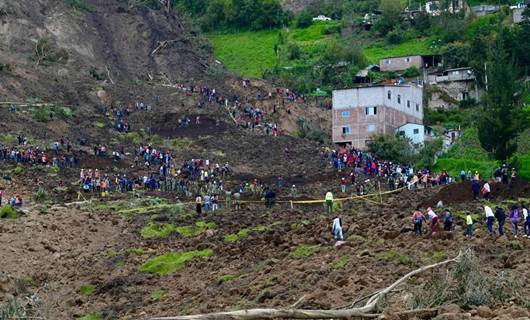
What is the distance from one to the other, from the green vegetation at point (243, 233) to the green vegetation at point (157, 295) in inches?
208

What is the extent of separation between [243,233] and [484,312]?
1952 centimetres

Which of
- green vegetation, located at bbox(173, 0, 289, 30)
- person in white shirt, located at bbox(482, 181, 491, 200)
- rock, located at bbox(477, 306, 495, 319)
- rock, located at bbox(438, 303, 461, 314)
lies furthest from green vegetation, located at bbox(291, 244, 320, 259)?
green vegetation, located at bbox(173, 0, 289, 30)

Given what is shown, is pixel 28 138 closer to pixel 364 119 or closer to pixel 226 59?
pixel 364 119

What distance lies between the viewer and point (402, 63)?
101m

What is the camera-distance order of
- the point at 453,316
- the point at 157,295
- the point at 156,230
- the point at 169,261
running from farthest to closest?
the point at 156,230, the point at 169,261, the point at 157,295, the point at 453,316

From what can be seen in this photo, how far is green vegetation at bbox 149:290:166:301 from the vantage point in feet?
114

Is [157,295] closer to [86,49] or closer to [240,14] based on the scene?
[86,49]

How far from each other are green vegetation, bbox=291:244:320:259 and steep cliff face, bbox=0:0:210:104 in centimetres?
4251

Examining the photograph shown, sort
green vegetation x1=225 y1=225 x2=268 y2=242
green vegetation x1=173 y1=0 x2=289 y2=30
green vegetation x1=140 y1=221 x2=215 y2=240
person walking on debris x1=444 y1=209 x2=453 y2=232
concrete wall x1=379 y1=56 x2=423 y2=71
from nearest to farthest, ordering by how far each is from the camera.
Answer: person walking on debris x1=444 y1=209 x2=453 y2=232 < green vegetation x1=225 y1=225 x2=268 y2=242 < green vegetation x1=140 y1=221 x2=215 y2=240 < concrete wall x1=379 y1=56 x2=423 y2=71 < green vegetation x1=173 y1=0 x2=289 y2=30

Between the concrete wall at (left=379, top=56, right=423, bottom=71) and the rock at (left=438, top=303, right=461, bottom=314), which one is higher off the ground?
the concrete wall at (left=379, top=56, right=423, bottom=71)

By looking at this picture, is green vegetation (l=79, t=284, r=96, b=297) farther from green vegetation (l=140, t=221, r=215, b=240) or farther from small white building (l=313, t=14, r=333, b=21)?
small white building (l=313, t=14, r=333, b=21)

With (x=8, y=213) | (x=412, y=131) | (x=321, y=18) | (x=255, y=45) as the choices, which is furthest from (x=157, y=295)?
(x=321, y=18)

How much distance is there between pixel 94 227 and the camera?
45.7m

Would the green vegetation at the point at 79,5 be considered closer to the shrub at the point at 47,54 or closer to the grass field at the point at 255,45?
the shrub at the point at 47,54
